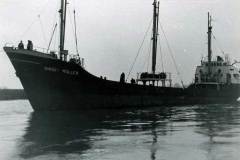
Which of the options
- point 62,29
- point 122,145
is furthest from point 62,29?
point 122,145

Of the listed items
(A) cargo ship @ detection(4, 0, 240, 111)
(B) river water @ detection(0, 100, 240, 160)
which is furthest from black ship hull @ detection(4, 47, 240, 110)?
(B) river water @ detection(0, 100, 240, 160)

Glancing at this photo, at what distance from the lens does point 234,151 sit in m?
10.5

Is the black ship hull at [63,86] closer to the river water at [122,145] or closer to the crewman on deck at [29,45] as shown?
the crewman on deck at [29,45]

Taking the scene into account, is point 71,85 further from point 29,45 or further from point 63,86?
point 29,45

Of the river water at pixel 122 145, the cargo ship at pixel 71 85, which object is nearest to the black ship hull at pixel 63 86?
the cargo ship at pixel 71 85

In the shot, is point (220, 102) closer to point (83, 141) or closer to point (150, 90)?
point (150, 90)

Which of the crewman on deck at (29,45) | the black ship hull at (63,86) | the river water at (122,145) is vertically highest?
the crewman on deck at (29,45)

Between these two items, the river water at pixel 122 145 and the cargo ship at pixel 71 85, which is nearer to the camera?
the river water at pixel 122 145

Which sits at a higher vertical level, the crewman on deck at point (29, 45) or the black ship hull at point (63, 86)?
the crewman on deck at point (29, 45)

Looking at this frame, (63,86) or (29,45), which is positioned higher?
(29,45)

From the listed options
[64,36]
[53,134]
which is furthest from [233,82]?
[53,134]

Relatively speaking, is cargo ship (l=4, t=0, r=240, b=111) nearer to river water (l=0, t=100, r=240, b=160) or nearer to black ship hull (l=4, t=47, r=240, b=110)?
black ship hull (l=4, t=47, r=240, b=110)

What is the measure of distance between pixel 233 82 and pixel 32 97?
3332cm

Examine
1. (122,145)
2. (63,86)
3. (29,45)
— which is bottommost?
(122,145)
